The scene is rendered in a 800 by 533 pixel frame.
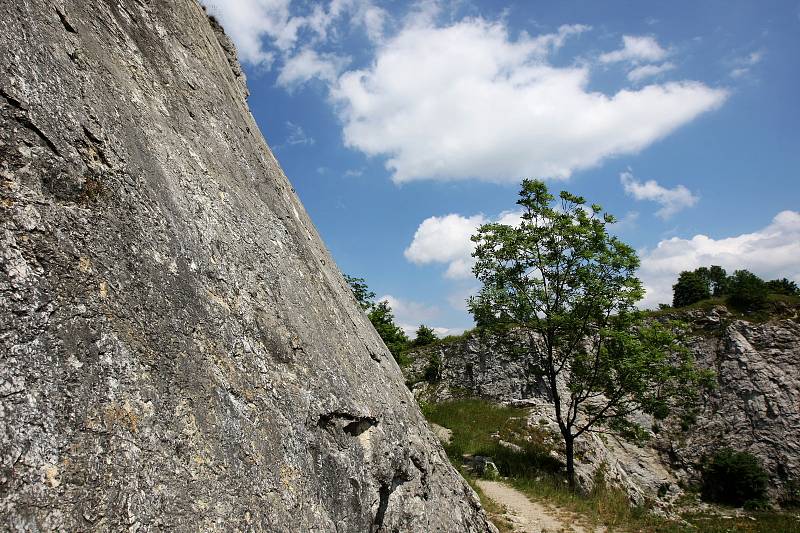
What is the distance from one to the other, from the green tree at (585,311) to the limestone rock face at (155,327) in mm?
13073

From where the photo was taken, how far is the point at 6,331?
9.88 feet

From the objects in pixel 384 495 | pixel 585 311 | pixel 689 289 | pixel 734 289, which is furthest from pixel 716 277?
pixel 384 495

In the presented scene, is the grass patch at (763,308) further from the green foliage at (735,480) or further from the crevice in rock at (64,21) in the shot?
the crevice in rock at (64,21)

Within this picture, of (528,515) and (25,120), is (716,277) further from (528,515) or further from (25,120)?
(25,120)

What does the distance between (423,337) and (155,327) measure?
4362 cm

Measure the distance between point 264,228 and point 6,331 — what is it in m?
3.73

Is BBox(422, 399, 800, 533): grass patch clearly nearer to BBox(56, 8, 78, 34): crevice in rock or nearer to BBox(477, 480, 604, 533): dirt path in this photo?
BBox(477, 480, 604, 533): dirt path

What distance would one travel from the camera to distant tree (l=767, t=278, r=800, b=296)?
3739 centimetres

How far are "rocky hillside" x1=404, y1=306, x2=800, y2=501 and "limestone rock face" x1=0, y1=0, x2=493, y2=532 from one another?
66.7 feet

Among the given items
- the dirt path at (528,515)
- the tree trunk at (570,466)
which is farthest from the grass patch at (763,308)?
the dirt path at (528,515)

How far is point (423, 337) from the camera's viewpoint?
46844mm

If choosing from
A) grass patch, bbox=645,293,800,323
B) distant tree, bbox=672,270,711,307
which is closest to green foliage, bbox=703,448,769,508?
grass patch, bbox=645,293,800,323

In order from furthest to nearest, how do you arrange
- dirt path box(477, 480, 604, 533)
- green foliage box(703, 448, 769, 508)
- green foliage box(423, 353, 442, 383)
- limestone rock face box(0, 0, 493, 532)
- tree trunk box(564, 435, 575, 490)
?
green foliage box(423, 353, 442, 383) < green foliage box(703, 448, 769, 508) < tree trunk box(564, 435, 575, 490) < dirt path box(477, 480, 604, 533) < limestone rock face box(0, 0, 493, 532)

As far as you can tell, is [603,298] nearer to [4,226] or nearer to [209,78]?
[209,78]
